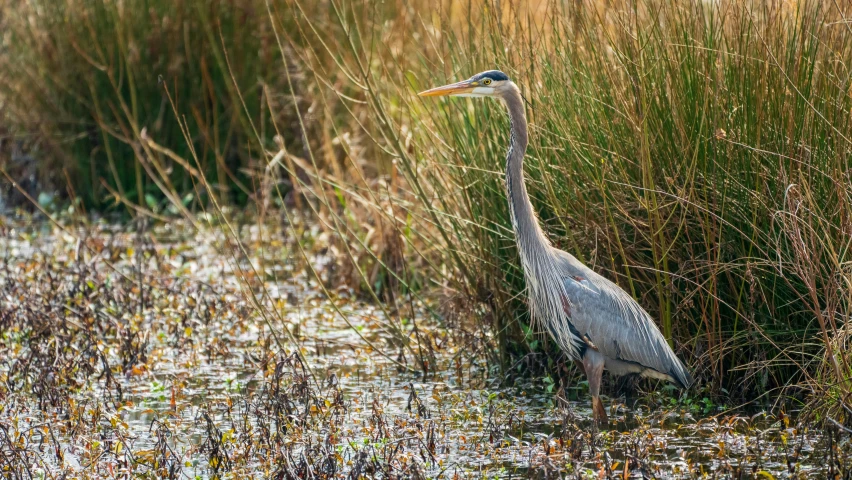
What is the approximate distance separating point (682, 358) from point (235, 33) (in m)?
6.08

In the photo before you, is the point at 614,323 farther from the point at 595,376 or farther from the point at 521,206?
the point at 521,206

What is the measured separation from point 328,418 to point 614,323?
1.42 meters

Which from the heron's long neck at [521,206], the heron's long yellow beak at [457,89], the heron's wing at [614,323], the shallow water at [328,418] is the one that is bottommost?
the shallow water at [328,418]

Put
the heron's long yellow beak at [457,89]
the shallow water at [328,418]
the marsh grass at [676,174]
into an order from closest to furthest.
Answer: the shallow water at [328,418], the marsh grass at [676,174], the heron's long yellow beak at [457,89]

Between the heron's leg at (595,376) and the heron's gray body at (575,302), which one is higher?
the heron's gray body at (575,302)

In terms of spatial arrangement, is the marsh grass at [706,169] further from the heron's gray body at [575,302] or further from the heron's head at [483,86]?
the heron's head at [483,86]

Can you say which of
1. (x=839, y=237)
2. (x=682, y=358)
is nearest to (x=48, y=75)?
(x=682, y=358)

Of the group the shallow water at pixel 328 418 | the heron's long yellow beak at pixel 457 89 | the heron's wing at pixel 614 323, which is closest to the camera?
the shallow water at pixel 328 418

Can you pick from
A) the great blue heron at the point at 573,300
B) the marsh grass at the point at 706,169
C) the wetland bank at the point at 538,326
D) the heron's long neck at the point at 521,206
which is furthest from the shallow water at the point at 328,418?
the heron's long neck at the point at 521,206

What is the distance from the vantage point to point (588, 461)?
4512mm

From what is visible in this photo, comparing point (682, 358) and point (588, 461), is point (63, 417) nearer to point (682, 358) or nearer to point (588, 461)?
point (588, 461)

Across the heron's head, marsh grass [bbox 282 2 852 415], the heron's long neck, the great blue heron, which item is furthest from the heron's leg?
the heron's head

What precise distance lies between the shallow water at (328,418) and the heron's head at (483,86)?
3.92ft

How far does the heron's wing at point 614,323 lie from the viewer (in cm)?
523
